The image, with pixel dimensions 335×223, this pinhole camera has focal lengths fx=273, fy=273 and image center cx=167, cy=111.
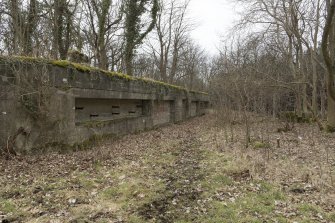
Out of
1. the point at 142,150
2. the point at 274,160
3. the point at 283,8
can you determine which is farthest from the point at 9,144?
the point at 283,8

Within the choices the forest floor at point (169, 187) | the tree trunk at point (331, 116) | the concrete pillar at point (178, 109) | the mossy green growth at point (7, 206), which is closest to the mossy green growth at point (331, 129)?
the tree trunk at point (331, 116)

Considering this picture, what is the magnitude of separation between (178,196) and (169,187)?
1.62 ft

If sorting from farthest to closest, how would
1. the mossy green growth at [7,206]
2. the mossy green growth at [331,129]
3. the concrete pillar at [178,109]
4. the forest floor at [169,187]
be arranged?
the concrete pillar at [178,109] → the mossy green growth at [331,129] → the mossy green growth at [7,206] → the forest floor at [169,187]

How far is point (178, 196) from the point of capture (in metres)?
Answer: 4.82

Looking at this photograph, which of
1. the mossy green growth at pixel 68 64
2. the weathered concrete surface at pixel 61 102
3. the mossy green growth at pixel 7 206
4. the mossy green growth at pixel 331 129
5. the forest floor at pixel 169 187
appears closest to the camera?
the forest floor at pixel 169 187

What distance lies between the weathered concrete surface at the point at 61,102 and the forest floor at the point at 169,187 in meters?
0.70

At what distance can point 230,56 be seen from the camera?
16078 millimetres

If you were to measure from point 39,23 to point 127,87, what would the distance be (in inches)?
287

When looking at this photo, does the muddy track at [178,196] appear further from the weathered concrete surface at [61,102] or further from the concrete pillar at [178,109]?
the concrete pillar at [178,109]

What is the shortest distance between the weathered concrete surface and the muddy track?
329 cm

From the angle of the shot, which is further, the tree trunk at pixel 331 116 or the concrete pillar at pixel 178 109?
the concrete pillar at pixel 178 109

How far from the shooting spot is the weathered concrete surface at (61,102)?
21.7 ft

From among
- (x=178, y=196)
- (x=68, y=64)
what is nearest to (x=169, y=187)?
(x=178, y=196)

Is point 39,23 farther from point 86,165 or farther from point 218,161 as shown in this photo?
point 218,161
